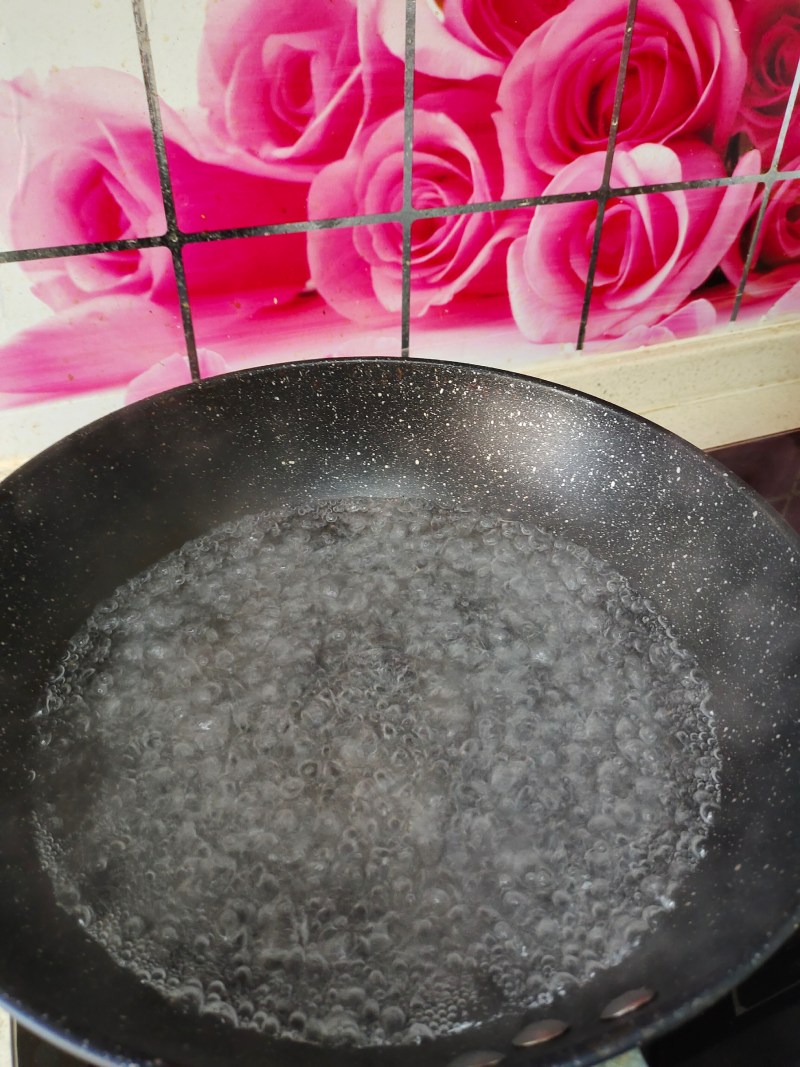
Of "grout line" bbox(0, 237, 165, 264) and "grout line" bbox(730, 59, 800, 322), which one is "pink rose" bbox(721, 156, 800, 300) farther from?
"grout line" bbox(0, 237, 165, 264)

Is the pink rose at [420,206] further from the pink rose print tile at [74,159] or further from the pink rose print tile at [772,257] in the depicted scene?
the pink rose print tile at [772,257]

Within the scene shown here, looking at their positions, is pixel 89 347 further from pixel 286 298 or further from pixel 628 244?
pixel 628 244

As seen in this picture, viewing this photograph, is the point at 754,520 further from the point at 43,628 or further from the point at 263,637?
the point at 43,628

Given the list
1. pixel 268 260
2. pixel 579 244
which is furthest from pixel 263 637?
pixel 579 244

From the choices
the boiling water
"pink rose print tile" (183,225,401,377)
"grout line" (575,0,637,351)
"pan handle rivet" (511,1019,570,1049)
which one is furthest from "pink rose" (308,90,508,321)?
"pan handle rivet" (511,1019,570,1049)

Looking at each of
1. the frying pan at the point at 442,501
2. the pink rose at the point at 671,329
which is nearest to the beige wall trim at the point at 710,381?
the pink rose at the point at 671,329

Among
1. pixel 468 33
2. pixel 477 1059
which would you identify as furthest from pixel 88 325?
pixel 477 1059
